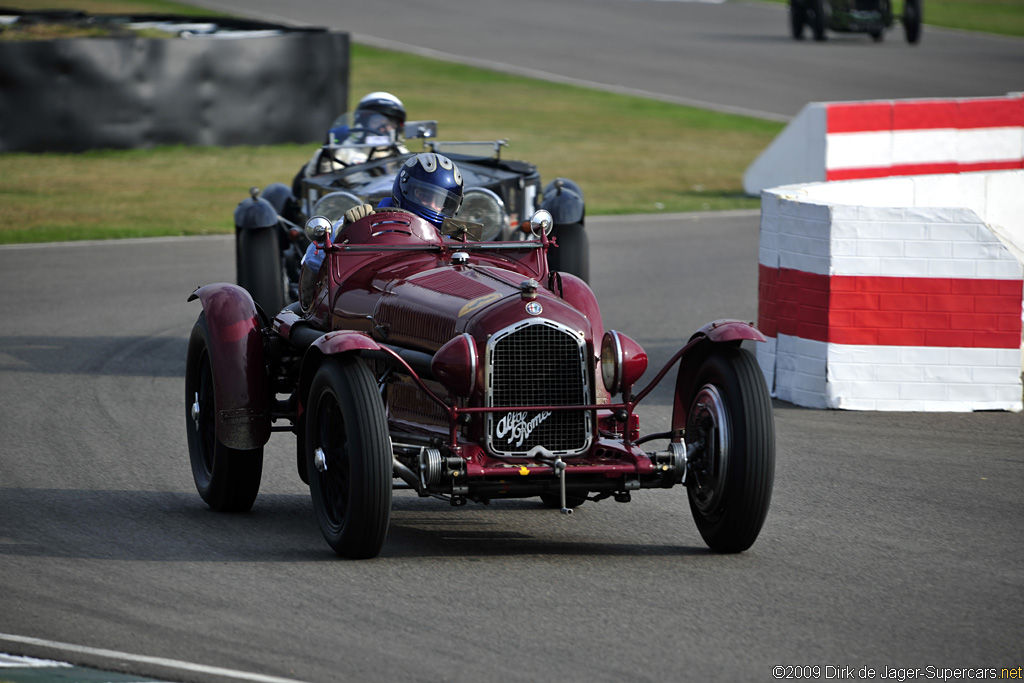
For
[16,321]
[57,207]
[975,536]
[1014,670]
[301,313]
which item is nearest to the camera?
[1014,670]

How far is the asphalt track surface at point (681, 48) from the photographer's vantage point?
3303 centimetres

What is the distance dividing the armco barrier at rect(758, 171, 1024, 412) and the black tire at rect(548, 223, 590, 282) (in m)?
2.23

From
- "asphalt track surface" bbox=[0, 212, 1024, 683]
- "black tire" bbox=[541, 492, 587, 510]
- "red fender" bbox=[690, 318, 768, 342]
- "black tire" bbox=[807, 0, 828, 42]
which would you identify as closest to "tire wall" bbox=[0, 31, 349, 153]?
"asphalt track surface" bbox=[0, 212, 1024, 683]

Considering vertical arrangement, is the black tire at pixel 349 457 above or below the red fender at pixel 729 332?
below

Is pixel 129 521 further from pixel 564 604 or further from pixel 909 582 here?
pixel 909 582

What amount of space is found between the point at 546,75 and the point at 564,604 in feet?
103

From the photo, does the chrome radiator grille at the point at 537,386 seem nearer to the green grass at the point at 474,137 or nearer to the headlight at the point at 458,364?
the headlight at the point at 458,364

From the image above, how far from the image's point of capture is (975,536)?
651cm

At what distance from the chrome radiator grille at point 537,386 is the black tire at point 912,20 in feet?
122

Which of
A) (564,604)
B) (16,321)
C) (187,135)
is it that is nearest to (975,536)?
(564,604)

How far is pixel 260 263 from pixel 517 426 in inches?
216

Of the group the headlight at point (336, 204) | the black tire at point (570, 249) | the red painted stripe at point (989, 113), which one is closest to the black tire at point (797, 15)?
the red painted stripe at point (989, 113)

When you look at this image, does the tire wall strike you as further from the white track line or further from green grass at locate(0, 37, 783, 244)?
the white track line

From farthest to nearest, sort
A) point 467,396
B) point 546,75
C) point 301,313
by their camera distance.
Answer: point 546,75
point 301,313
point 467,396
